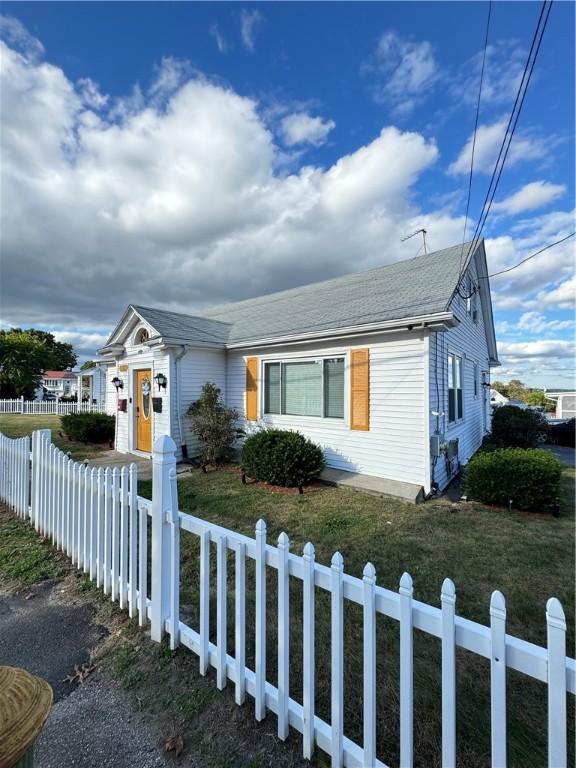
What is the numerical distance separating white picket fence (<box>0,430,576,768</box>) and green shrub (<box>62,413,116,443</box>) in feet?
29.1

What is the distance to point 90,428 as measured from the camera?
1160 cm

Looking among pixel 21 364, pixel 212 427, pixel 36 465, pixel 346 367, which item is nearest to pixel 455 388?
pixel 346 367

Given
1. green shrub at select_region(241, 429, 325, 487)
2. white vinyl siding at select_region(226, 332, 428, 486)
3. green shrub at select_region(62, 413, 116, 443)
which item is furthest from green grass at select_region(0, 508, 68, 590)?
green shrub at select_region(62, 413, 116, 443)

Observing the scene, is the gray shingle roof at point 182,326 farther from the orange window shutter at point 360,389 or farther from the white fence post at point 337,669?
the white fence post at point 337,669

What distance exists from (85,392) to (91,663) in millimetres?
33790

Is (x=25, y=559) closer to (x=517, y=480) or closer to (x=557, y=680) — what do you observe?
(x=557, y=680)

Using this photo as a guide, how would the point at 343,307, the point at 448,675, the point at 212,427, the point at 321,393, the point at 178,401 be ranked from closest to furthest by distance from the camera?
the point at 448,675
the point at 321,393
the point at 212,427
the point at 343,307
the point at 178,401

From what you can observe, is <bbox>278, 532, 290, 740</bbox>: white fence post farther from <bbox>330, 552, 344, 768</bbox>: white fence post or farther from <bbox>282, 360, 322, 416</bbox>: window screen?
<bbox>282, 360, 322, 416</bbox>: window screen

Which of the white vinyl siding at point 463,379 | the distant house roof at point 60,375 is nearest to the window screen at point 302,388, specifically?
the white vinyl siding at point 463,379

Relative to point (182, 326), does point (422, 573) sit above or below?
below

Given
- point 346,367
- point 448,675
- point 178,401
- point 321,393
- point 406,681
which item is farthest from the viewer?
point 178,401

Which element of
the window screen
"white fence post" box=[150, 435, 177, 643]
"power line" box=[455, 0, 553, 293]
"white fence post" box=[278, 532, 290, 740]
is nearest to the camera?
"white fence post" box=[278, 532, 290, 740]

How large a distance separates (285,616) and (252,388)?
7401mm

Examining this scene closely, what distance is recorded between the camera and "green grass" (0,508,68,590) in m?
3.31
